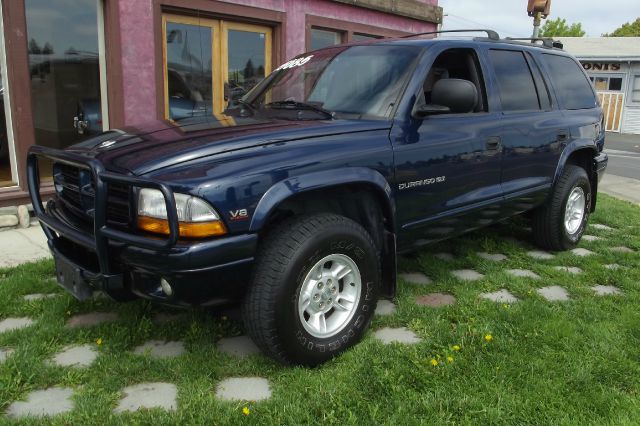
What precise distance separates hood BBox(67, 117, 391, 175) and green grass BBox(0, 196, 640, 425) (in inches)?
42.3

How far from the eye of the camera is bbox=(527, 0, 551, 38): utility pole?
9281 millimetres

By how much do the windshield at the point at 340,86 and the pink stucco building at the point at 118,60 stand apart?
821 mm

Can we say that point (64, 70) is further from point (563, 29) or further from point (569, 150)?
point (563, 29)

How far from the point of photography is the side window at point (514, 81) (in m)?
4.37

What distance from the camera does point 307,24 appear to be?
8383 millimetres

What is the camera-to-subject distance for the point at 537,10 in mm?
9414

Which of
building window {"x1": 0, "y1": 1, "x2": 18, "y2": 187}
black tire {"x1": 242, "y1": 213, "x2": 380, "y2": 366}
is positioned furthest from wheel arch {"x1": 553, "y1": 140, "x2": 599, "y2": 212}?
building window {"x1": 0, "y1": 1, "x2": 18, "y2": 187}

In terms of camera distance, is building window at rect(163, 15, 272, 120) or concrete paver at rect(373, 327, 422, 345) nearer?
concrete paver at rect(373, 327, 422, 345)

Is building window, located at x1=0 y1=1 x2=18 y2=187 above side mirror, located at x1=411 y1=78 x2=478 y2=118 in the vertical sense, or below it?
below

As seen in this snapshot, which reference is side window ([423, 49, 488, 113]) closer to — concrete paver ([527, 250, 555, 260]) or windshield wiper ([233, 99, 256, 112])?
windshield wiper ([233, 99, 256, 112])

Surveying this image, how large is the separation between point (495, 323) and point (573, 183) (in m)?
2.23

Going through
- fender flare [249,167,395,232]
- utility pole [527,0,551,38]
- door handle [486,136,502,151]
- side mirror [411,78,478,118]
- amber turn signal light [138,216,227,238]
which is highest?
utility pole [527,0,551,38]

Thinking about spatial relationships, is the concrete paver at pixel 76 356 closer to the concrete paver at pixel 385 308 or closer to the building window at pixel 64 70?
the concrete paver at pixel 385 308

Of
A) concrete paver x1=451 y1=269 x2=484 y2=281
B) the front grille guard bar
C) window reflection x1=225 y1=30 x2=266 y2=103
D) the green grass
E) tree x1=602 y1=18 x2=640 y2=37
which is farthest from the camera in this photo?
tree x1=602 y1=18 x2=640 y2=37
